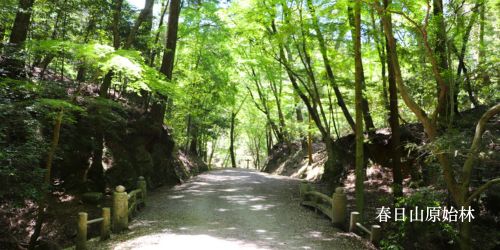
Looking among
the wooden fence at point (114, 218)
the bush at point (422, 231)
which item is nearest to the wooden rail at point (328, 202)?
the bush at point (422, 231)

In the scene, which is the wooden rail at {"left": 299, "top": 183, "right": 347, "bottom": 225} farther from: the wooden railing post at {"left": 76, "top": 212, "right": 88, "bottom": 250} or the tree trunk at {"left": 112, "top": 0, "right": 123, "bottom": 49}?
the tree trunk at {"left": 112, "top": 0, "right": 123, "bottom": 49}

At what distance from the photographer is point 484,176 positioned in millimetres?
10516

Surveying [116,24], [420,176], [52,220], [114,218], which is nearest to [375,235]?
[420,176]

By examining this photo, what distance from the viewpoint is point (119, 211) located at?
952 cm

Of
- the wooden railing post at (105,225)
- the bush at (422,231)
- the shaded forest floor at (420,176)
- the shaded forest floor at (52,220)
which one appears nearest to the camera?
the bush at (422,231)

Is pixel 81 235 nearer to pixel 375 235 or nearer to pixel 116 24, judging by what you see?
pixel 375 235

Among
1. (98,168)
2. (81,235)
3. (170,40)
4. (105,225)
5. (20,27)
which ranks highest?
(170,40)

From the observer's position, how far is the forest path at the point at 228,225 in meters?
8.22

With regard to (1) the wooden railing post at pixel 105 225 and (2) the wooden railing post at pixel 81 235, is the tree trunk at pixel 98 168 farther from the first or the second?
(2) the wooden railing post at pixel 81 235

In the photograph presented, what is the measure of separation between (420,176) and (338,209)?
16.5 ft

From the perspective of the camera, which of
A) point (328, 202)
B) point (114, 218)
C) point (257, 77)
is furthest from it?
point (257, 77)

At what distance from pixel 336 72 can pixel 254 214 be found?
321 inches

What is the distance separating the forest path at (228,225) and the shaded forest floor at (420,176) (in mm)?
1759

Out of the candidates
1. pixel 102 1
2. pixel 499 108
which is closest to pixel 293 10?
pixel 102 1
